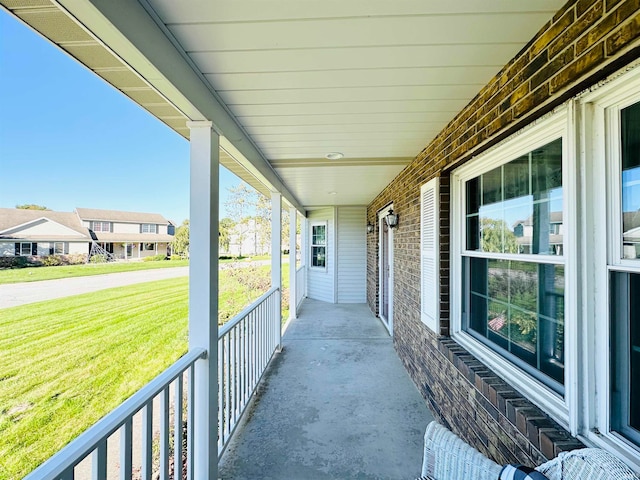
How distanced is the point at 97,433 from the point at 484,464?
1429 millimetres

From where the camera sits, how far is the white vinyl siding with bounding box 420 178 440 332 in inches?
105

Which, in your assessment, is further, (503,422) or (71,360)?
(71,360)

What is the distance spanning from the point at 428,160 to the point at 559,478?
254cm

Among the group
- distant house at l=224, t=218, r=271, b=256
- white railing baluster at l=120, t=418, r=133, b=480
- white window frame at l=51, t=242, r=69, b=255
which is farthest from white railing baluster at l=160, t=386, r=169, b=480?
distant house at l=224, t=218, r=271, b=256

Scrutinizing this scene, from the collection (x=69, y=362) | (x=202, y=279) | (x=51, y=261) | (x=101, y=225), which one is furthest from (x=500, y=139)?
(x=69, y=362)

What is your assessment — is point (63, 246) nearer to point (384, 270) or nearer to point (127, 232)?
point (127, 232)

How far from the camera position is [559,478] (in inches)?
38.8

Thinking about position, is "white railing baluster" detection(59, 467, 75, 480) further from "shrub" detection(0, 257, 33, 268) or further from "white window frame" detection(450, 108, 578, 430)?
"white window frame" detection(450, 108, 578, 430)

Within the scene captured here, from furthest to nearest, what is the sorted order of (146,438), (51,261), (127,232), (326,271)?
1. (326,271)
2. (127,232)
3. (51,261)
4. (146,438)

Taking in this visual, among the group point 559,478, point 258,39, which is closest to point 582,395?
point 559,478

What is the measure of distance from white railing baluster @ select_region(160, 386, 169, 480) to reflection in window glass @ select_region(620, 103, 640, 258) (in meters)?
1.99

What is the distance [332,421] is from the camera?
262 centimetres

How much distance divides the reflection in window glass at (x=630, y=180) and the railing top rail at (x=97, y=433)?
1.93 m

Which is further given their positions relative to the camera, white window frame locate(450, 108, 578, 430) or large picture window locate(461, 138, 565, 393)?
large picture window locate(461, 138, 565, 393)
